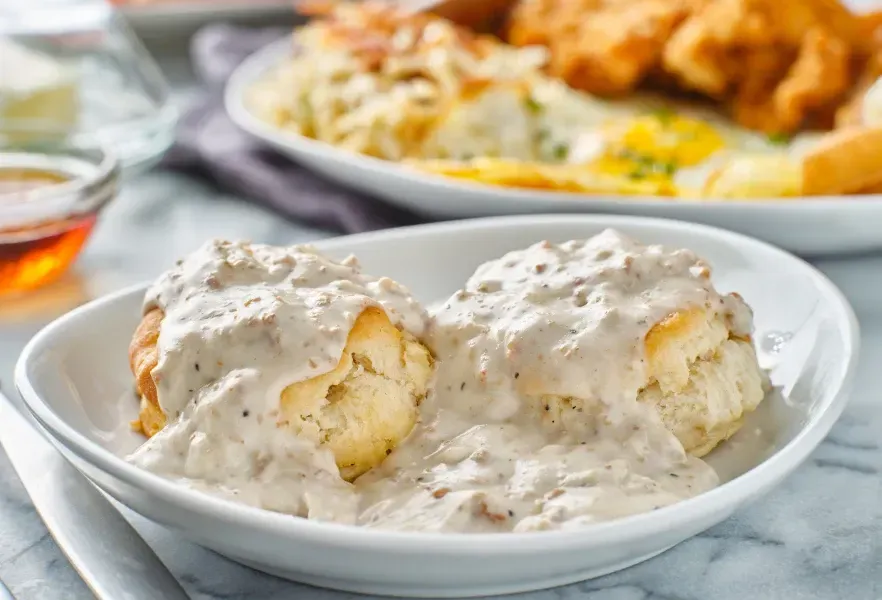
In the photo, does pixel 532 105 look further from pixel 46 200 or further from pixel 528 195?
pixel 46 200

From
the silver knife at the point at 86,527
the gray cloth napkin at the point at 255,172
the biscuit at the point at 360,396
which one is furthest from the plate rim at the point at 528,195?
the silver knife at the point at 86,527

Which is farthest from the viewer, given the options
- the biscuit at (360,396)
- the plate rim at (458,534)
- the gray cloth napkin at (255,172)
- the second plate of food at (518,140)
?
the gray cloth napkin at (255,172)

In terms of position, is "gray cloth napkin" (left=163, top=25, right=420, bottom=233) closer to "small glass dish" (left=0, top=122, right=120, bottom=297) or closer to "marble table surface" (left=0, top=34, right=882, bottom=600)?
"small glass dish" (left=0, top=122, right=120, bottom=297)

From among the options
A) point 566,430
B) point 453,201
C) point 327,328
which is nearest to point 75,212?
point 453,201

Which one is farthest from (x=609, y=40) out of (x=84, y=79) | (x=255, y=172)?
(x=84, y=79)

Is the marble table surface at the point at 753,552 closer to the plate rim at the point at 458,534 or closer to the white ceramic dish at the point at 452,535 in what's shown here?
the white ceramic dish at the point at 452,535

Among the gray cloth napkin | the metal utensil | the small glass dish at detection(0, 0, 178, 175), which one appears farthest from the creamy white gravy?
the metal utensil

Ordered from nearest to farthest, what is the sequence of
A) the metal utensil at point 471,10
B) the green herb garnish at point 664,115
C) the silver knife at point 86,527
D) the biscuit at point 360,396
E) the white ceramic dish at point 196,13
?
the silver knife at point 86,527 < the biscuit at point 360,396 < the green herb garnish at point 664,115 < the metal utensil at point 471,10 < the white ceramic dish at point 196,13
